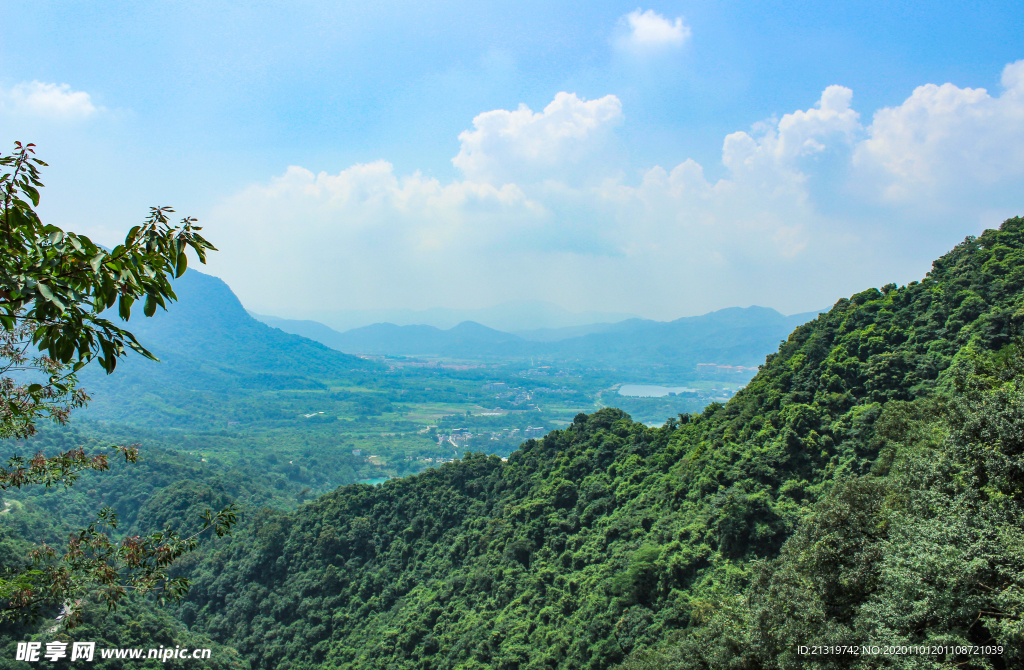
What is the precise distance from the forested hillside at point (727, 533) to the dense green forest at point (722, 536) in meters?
0.07

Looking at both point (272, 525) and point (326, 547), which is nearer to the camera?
Result: point (326, 547)

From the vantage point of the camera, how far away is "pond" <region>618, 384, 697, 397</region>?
454 feet

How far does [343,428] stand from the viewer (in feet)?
323

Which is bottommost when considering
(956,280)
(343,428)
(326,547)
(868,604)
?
(343,428)

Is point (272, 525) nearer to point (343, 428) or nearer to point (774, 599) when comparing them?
point (774, 599)

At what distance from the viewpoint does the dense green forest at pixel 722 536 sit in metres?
7.83

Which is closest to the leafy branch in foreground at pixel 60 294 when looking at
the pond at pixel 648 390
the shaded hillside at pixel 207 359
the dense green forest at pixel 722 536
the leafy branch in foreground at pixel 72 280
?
the leafy branch in foreground at pixel 72 280

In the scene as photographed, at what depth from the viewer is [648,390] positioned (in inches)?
5782

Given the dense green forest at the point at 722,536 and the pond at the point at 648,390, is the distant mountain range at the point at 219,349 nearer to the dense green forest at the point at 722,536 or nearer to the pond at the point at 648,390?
the pond at the point at 648,390

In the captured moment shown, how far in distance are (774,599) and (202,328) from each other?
623ft

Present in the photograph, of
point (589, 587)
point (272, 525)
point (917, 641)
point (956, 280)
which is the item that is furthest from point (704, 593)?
point (272, 525)

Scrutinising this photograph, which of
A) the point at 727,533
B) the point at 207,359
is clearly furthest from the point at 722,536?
the point at 207,359

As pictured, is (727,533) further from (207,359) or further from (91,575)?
(207,359)

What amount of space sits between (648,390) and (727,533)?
13632 cm
